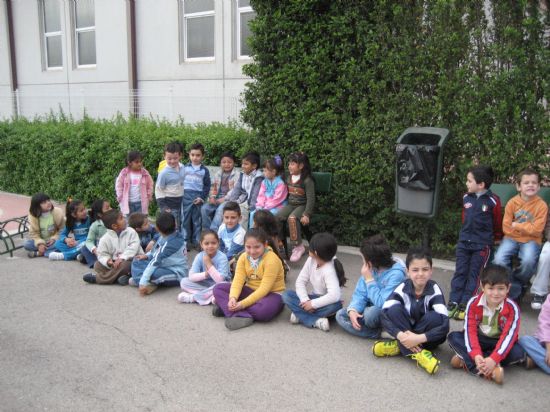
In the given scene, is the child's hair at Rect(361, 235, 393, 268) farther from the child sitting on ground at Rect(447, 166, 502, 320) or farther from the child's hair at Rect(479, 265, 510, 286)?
the child sitting on ground at Rect(447, 166, 502, 320)

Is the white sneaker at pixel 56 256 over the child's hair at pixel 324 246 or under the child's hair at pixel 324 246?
under

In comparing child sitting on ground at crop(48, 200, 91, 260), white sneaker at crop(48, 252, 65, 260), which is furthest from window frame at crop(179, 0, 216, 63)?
white sneaker at crop(48, 252, 65, 260)

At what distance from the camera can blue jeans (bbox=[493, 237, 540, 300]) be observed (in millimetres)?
5418

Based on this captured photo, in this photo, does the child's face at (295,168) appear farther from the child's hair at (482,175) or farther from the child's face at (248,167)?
the child's hair at (482,175)

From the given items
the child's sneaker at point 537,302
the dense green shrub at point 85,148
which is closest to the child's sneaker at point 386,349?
the child's sneaker at point 537,302

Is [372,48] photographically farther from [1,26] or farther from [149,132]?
[1,26]

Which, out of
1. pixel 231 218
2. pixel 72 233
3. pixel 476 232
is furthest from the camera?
pixel 72 233

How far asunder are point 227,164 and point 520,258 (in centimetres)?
409

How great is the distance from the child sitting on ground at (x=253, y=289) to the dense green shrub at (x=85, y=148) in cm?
321

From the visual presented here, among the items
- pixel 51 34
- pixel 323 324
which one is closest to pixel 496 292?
pixel 323 324

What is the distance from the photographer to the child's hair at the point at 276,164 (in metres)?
7.34

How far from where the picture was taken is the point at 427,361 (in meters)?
4.30

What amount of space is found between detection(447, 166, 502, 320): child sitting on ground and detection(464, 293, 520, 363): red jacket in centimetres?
114

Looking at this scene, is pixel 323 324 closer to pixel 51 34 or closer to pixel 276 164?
pixel 276 164
